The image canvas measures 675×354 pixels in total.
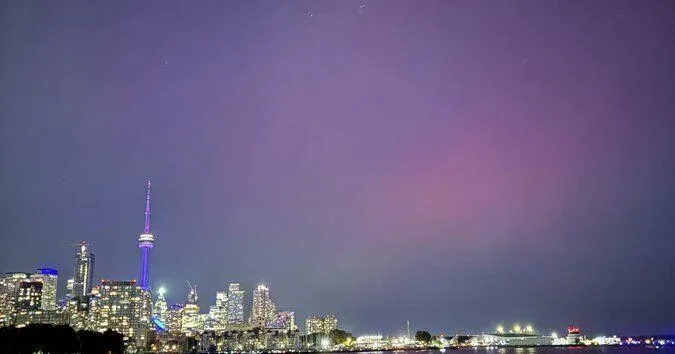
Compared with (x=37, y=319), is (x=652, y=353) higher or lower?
lower

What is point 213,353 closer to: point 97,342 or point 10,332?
point 97,342

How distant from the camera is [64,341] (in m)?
92.7

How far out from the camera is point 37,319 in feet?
654

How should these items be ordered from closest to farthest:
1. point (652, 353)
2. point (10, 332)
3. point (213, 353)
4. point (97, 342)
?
1. point (10, 332)
2. point (97, 342)
3. point (652, 353)
4. point (213, 353)

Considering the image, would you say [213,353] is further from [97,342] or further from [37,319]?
[97,342]

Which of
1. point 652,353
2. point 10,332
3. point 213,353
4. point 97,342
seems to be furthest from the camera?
point 213,353

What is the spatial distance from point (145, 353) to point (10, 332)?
345ft

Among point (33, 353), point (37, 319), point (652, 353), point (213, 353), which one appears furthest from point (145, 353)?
point (652, 353)

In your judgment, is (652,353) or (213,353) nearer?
(652,353)

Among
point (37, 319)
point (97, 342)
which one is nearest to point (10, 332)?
point (97, 342)

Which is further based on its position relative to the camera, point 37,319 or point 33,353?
point 37,319

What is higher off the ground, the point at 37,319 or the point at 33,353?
the point at 37,319

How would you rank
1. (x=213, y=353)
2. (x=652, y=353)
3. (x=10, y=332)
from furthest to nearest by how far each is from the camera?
1. (x=213, y=353)
2. (x=652, y=353)
3. (x=10, y=332)

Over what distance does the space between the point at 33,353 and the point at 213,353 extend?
108818mm
